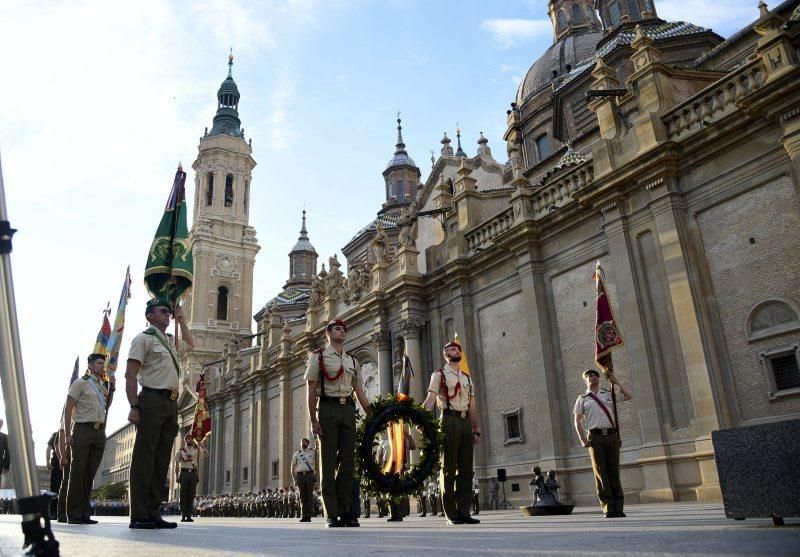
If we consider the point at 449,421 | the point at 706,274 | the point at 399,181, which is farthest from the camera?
the point at 399,181

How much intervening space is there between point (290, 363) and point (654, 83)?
22.9 m

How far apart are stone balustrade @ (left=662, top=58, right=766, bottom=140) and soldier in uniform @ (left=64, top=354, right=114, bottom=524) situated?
13.5 m

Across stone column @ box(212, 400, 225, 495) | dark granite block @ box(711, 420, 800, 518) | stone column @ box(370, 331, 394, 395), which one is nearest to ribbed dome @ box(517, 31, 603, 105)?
stone column @ box(370, 331, 394, 395)

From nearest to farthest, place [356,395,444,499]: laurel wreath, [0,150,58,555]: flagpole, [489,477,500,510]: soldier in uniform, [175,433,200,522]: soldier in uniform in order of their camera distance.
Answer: [0,150,58,555]: flagpole
[356,395,444,499]: laurel wreath
[175,433,200,522]: soldier in uniform
[489,477,500,510]: soldier in uniform

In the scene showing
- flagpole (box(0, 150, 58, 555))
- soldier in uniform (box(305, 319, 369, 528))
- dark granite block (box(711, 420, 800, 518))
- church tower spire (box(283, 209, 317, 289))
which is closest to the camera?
flagpole (box(0, 150, 58, 555))

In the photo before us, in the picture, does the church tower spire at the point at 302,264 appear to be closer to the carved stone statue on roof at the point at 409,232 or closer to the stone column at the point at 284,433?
the stone column at the point at 284,433

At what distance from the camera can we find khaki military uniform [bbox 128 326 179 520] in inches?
270

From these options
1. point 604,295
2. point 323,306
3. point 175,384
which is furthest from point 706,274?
point 323,306

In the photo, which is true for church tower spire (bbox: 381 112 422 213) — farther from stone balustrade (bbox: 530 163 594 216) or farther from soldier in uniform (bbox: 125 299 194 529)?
soldier in uniform (bbox: 125 299 194 529)

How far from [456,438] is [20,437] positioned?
6.18 metres

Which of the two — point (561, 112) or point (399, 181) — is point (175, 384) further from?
point (399, 181)

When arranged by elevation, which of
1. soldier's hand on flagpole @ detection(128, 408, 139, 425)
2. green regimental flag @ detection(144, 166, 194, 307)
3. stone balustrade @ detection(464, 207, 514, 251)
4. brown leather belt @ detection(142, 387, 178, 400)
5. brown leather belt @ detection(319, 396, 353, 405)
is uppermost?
stone balustrade @ detection(464, 207, 514, 251)

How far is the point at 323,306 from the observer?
101 ft

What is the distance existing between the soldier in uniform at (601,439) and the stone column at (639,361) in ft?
18.0
